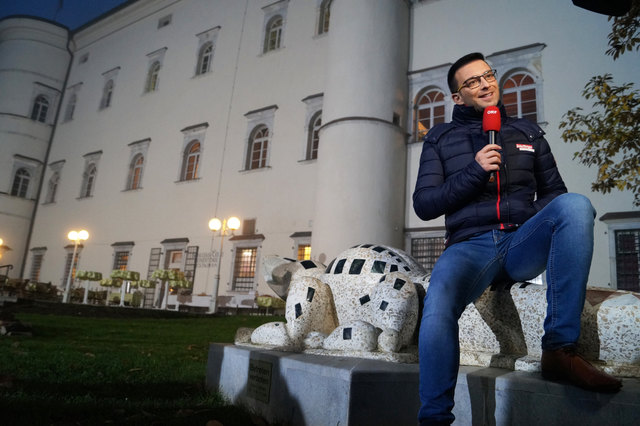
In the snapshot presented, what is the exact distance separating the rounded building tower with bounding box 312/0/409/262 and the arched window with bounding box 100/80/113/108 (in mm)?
15817

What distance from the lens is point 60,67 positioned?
28672 mm

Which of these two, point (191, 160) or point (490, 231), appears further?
point (191, 160)

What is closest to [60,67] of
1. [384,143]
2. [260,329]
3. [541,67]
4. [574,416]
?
[384,143]

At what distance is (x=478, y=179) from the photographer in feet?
6.93

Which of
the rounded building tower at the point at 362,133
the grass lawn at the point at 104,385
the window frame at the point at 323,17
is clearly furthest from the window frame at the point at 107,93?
the grass lawn at the point at 104,385

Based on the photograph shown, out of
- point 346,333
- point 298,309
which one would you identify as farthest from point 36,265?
point 346,333

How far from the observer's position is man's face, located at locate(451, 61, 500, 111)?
2449 millimetres

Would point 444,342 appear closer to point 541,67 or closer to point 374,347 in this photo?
point 374,347

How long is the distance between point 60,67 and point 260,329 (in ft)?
103

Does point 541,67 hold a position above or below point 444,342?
above

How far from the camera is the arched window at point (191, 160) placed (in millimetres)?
20406

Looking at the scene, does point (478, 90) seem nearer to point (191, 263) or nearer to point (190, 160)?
point (191, 263)

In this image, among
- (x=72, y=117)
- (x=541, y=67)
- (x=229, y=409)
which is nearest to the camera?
(x=229, y=409)

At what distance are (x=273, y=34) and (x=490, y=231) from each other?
19251 mm
